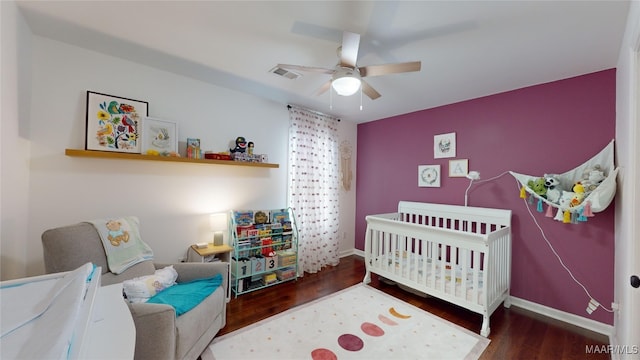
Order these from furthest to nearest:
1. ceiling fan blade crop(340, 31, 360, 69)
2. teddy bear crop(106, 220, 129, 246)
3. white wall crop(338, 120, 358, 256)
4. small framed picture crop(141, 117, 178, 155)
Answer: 1. white wall crop(338, 120, 358, 256)
2. small framed picture crop(141, 117, 178, 155)
3. teddy bear crop(106, 220, 129, 246)
4. ceiling fan blade crop(340, 31, 360, 69)

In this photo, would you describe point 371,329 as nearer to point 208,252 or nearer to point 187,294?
point 187,294

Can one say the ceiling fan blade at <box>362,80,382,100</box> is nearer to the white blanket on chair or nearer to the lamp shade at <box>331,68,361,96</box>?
the lamp shade at <box>331,68,361,96</box>

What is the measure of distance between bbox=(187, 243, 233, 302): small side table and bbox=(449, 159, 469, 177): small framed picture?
2.94 meters

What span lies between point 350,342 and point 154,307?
148cm

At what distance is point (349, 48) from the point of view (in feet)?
5.25

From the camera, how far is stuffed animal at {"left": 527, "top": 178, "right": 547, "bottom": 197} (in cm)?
235

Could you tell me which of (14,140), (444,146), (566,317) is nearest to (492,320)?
(566,317)

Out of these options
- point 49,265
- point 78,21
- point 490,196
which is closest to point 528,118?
point 490,196

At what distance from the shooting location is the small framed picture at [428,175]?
3.34 m

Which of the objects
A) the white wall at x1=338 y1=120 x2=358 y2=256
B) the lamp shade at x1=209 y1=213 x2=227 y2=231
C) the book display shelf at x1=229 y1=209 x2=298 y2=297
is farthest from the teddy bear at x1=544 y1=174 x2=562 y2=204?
the lamp shade at x1=209 y1=213 x2=227 y2=231

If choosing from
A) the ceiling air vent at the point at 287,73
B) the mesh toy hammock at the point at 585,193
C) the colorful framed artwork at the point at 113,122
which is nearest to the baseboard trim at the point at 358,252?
the mesh toy hammock at the point at 585,193

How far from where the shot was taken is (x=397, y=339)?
2.03m

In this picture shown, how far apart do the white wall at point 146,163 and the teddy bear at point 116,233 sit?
0.41 meters

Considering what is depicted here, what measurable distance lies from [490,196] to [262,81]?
300 centimetres
